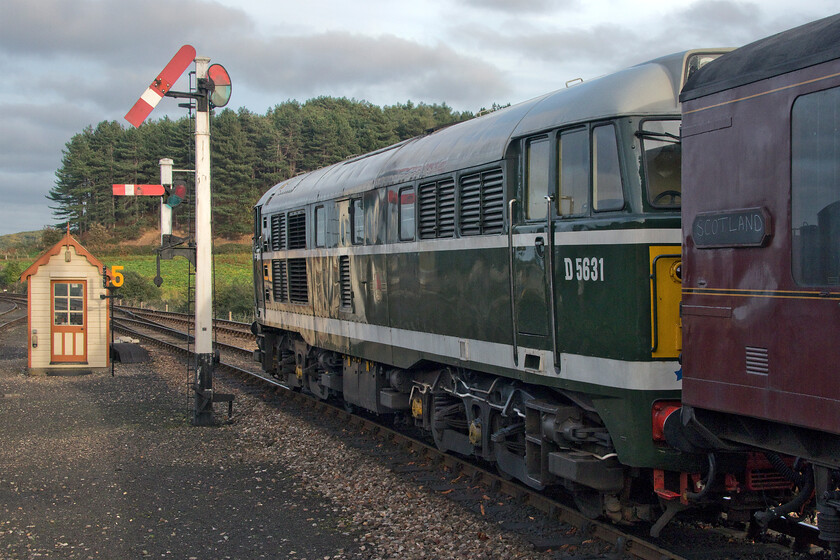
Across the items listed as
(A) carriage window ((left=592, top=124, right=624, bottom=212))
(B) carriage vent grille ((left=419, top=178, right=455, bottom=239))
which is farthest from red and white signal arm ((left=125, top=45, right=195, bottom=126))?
(A) carriage window ((left=592, top=124, right=624, bottom=212))

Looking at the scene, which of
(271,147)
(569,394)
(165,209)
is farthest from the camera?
(271,147)

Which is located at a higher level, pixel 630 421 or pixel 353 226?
pixel 353 226

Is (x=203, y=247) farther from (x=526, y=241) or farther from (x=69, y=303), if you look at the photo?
(x=69, y=303)

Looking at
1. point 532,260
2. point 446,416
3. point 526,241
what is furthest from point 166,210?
point 532,260

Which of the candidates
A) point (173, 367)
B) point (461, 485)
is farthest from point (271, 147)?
point (461, 485)

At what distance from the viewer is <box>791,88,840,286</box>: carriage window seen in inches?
167

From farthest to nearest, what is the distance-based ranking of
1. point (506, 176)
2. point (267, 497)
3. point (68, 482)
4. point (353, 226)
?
point (353, 226) → point (68, 482) → point (267, 497) → point (506, 176)

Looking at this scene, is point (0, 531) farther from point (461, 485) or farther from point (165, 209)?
point (165, 209)

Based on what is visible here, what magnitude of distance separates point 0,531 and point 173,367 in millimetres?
12734

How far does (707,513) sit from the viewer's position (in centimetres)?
684

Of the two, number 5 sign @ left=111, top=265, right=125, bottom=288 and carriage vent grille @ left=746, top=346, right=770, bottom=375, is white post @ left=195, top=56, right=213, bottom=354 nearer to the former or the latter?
number 5 sign @ left=111, top=265, right=125, bottom=288

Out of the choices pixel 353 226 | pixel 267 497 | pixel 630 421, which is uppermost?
pixel 353 226

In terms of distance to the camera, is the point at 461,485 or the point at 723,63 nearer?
the point at 723,63

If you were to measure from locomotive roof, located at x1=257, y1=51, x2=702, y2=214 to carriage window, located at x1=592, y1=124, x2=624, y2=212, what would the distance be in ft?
0.49
